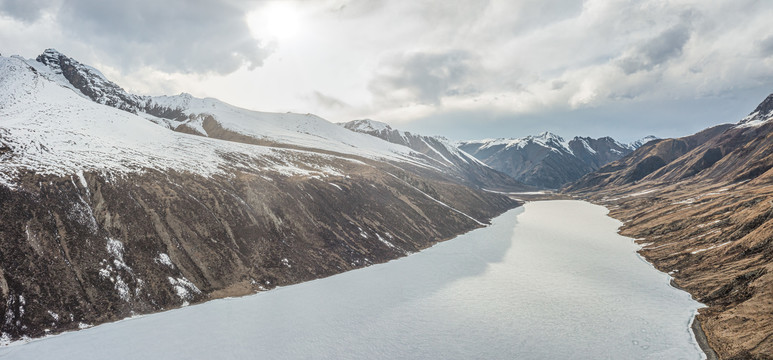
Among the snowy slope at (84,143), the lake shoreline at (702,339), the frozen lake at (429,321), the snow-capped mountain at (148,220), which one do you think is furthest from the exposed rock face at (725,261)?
the snowy slope at (84,143)

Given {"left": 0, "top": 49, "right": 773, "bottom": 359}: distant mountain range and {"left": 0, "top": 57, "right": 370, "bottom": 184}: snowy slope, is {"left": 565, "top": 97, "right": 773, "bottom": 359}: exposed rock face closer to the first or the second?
{"left": 0, "top": 49, "right": 773, "bottom": 359}: distant mountain range

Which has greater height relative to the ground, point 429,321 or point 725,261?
point 725,261

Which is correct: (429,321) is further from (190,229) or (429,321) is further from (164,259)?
(190,229)

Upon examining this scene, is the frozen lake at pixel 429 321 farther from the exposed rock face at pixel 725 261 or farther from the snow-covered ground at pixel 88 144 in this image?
the snow-covered ground at pixel 88 144

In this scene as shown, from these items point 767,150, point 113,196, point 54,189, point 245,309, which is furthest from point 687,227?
point 767,150

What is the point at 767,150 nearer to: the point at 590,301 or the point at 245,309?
the point at 590,301

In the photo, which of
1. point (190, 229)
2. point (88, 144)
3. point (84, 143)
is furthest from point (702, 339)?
point (84, 143)
